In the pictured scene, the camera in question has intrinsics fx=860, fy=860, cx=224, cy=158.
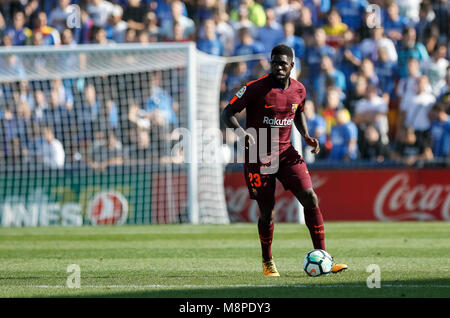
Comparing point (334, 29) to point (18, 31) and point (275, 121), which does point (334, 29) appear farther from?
point (275, 121)

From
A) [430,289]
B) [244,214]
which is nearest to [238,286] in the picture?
[430,289]

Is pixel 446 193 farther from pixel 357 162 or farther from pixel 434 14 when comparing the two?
pixel 434 14

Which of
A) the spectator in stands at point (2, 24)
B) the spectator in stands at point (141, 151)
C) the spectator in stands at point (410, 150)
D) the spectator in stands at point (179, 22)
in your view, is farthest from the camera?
the spectator in stands at point (2, 24)

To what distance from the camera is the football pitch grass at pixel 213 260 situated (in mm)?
7477

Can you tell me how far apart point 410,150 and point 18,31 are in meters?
10.2

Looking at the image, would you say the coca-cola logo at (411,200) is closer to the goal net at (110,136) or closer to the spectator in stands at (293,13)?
the goal net at (110,136)

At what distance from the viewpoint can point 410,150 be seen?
1748 centimetres

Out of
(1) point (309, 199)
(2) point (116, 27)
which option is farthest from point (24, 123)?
(1) point (309, 199)

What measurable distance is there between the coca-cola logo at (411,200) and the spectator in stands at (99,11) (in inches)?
328

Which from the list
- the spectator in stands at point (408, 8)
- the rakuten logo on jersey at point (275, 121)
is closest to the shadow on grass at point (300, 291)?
the rakuten logo on jersey at point (275, 121)

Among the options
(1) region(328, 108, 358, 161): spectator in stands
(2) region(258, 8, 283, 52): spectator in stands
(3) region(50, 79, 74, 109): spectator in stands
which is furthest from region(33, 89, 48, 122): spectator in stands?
(1) region(328, 108, 358, 161): spectator in stands

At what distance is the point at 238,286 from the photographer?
25.5 feet

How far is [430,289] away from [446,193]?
33.1 feet

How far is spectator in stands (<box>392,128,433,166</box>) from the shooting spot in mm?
17312
